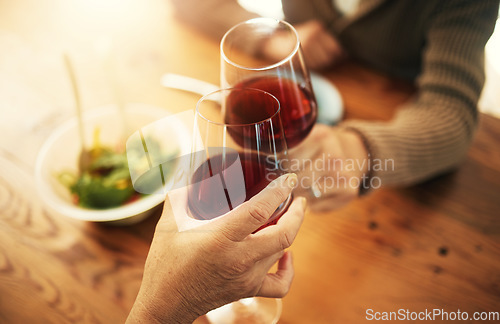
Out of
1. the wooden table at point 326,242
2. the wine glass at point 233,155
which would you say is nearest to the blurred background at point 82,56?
the wooden table at point 326,242

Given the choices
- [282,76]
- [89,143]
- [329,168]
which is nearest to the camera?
[282,76]

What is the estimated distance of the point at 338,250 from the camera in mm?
792

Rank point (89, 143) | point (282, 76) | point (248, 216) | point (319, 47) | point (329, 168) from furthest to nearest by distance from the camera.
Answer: point (319, 47) < point (89, 143) < point (329, 168) < point (282, 76) < point (248, 216)

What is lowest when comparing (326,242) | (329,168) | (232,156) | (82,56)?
(326,242)

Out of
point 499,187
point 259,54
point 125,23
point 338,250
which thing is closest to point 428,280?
point 338,250

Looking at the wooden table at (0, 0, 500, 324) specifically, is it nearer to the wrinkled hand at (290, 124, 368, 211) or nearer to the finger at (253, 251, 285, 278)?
the wrinkled hand at (290, 124, 368, 211)

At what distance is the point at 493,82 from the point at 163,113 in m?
1.93

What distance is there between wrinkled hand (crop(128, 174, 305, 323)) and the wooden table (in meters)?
0.23

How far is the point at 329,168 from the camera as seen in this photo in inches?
31.5

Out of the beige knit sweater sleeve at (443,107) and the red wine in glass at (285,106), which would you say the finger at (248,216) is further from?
the beige knit sweater sleeve at (443,107)

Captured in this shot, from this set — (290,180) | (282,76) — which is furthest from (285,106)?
(290,180)

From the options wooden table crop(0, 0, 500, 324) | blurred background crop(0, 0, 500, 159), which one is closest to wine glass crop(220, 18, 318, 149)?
wooden table crop(0, 0, 500, 324)

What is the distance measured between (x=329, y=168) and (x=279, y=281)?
29 cm

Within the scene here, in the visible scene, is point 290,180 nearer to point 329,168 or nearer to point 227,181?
point 227,181
